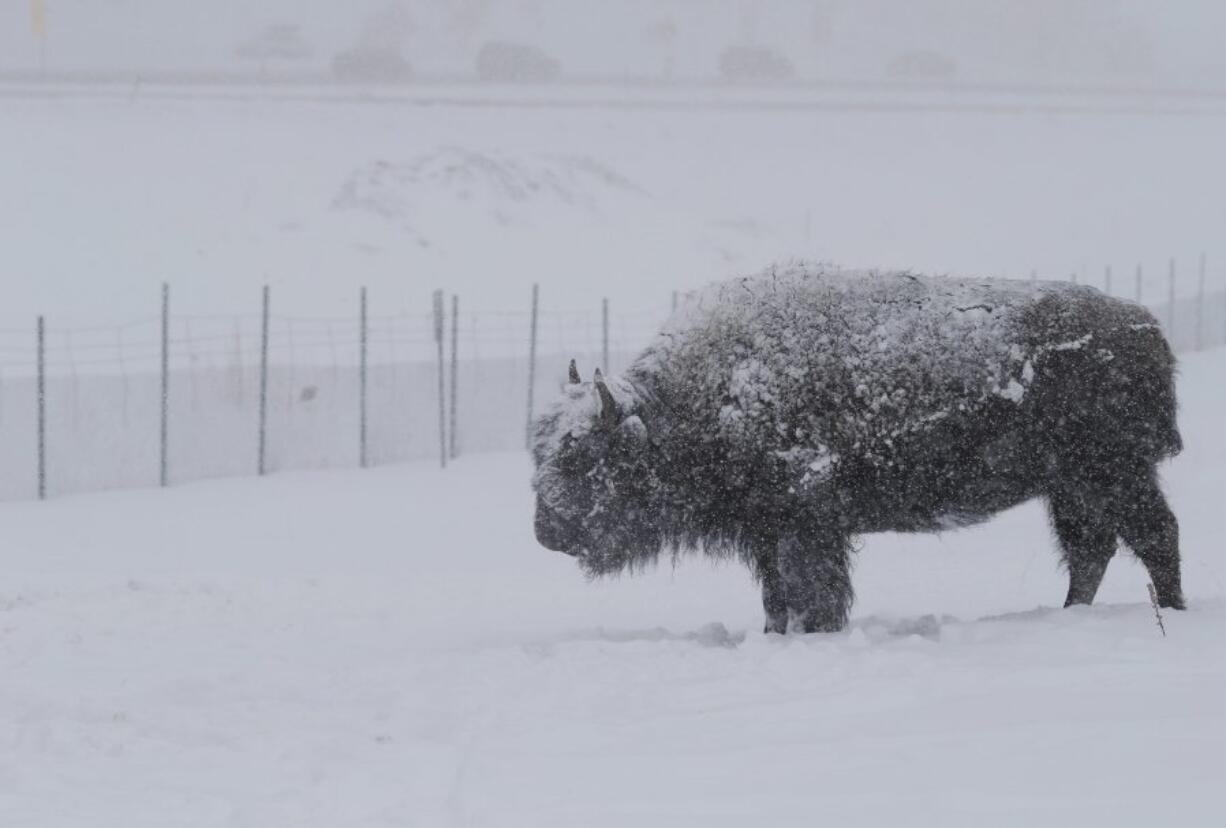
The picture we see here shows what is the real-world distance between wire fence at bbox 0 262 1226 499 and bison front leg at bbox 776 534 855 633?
11.4m

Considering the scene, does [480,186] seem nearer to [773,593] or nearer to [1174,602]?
[773,593]

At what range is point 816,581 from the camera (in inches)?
320

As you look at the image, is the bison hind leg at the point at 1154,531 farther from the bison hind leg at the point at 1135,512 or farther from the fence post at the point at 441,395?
the fence post at the point at 441,395

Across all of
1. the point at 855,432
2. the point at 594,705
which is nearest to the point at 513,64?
the point at 855,432

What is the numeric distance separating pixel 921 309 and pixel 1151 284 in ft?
95.9

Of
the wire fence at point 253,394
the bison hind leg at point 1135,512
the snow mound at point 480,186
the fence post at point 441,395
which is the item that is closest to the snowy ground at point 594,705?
the bison hind leg at point 1135,512

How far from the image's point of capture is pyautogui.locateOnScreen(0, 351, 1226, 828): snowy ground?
4.77 m

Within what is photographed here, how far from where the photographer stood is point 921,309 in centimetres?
828

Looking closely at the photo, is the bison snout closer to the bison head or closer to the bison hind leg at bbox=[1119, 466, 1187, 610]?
the bison head

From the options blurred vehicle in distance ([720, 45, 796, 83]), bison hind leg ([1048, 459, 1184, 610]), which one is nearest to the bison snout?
bison hind leg ([1048, 459, 1184, 610])

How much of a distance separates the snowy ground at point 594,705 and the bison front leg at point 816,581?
0.33m

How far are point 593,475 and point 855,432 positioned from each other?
143 centimetres

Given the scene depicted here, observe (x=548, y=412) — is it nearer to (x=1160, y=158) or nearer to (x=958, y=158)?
(x=958, y=158)

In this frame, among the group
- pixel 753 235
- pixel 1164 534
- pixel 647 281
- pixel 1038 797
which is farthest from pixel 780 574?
pixel 753 235
